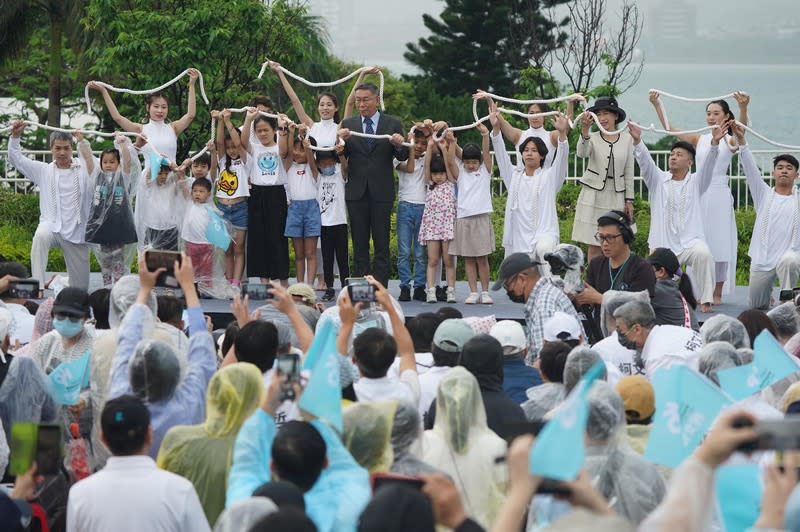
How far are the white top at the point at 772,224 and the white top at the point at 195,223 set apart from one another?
4206 millimetres

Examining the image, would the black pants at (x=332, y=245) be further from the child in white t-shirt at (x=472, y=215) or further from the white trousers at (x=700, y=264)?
the white trousers at (x=700, y=264)

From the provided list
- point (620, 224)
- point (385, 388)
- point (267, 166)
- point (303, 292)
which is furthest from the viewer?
point (267, 166)

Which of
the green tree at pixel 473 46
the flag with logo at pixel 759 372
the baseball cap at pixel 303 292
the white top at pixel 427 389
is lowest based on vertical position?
the white top at pixel 427 389

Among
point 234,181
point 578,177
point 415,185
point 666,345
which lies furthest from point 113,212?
point 578,177

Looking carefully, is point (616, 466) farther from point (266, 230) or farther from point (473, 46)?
point (473, 46)

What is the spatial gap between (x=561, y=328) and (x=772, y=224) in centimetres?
456

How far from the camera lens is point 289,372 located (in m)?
4.35

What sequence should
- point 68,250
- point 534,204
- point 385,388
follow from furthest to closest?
point 68,250 → point 534,204 → point 385,388

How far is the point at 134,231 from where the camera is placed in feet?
36.9

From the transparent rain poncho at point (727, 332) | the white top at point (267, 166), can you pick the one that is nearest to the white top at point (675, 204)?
the white top at point (267, 166)

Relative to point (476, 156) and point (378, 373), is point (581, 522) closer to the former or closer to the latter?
point (378, 373)

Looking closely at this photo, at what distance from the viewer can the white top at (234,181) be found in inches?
441

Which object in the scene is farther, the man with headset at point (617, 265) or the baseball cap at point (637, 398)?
the man with headset at point (617, 265)

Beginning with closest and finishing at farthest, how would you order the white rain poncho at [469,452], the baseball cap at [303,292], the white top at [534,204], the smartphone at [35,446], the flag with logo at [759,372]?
the smartphone at [35,446] → the white rain poncho at [469,452] → the flag with logo at [759,372] → the baseball cap at [303,292] → the white top at [534,204]
